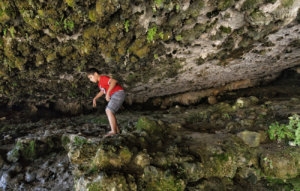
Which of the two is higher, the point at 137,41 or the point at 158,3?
the point at 158,3

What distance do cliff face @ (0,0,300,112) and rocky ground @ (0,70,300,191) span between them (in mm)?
1686

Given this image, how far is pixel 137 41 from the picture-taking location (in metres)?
5.36

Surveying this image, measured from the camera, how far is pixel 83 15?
4523 mm

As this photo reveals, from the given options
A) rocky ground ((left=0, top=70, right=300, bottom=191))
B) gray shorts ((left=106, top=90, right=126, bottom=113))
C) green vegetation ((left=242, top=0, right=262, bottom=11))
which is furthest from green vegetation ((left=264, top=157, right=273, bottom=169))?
gray shorts ((left=106, top=90, right=126, bottom=113))

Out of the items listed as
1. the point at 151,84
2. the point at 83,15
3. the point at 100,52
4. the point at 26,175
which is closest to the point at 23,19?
the point at 83,15

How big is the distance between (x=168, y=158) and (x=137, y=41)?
277 cm

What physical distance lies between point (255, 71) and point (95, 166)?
6953 millimetres

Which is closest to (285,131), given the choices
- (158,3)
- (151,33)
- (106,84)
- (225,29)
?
(225,29)

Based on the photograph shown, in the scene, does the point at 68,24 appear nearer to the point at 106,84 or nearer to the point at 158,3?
the point at 106,84

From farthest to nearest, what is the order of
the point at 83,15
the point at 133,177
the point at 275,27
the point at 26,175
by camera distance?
the point at 275,27 < the point at 26,175 < the point at 83,15 < the point at 133,177

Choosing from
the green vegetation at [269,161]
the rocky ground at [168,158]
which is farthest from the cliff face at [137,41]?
the green vegetation at [269,161]

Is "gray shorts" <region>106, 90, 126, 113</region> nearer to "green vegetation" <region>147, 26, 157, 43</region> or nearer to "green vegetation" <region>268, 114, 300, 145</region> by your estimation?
"green vegetation" <region>147, 26, 157, 43</region>

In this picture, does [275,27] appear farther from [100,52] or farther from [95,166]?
[95,166]

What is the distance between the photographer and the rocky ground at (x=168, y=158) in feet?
11.8
